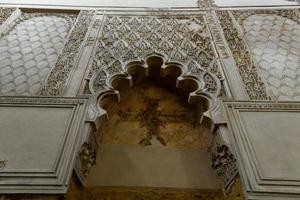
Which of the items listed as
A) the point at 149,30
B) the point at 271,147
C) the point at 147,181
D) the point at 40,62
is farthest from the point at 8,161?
the point at 149,30

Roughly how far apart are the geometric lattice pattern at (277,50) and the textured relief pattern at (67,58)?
173 cm

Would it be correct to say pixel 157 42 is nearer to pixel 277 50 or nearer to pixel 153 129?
pixel 153 129

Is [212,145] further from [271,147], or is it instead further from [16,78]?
[16,78]

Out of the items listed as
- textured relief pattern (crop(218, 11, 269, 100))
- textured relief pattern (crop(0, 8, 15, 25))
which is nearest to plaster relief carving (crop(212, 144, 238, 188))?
textured relief pattern (crop(218, 11, 269, 100))

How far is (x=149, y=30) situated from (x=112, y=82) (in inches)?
38.1

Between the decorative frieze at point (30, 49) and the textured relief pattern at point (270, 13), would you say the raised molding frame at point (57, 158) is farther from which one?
the textured relief pattern at point (270, 13)

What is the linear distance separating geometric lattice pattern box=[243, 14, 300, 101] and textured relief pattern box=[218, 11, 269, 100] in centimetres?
8

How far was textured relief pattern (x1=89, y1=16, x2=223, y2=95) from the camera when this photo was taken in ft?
10.3

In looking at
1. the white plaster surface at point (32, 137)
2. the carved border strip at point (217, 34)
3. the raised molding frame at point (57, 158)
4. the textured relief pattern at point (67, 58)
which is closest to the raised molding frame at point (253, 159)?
the carved border strip at point (217, 34)

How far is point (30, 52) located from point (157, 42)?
4.15ft

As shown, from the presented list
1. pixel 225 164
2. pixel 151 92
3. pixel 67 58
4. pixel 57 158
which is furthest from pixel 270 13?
pixel 57 158

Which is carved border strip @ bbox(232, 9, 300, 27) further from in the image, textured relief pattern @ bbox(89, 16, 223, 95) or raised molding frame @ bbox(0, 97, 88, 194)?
raised molding frame @ bbox(0, 97, 88, 194)

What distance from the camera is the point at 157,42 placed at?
338cm

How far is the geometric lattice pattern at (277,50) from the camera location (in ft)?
9.36
